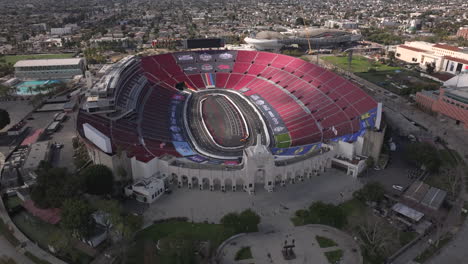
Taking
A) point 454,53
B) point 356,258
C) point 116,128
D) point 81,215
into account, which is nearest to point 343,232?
point 356,258

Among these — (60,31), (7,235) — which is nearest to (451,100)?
(7,235)

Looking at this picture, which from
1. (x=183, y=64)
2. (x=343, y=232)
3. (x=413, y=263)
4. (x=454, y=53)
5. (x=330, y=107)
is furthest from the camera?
(x=454, y=53)

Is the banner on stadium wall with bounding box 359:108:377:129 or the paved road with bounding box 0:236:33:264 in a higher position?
the banner on stadium wall with bounding box 359:108:377:129

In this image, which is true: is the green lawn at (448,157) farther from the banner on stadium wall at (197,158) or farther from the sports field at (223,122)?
the banner on stadium wall at (197,158)

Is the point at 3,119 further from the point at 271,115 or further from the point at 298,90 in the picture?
the point at 298,90

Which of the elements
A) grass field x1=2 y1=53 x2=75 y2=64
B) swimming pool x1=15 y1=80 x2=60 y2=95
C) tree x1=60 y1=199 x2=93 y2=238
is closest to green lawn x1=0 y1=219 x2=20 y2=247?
tree x1=60 y1=199 x2=93 y2=238

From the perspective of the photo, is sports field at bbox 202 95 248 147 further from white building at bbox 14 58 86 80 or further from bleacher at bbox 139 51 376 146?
white building at bbox 14 58 86 80

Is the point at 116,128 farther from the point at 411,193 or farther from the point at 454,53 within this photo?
the point at 454,53
